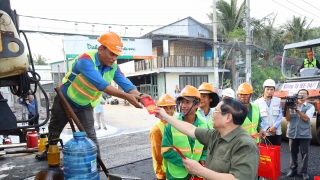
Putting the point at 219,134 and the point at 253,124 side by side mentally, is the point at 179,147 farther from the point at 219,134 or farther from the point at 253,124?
the point at 253,124

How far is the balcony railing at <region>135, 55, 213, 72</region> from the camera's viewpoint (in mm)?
22562

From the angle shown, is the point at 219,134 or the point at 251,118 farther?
the point at 251,118

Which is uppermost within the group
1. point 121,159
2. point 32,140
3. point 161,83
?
point 161,83

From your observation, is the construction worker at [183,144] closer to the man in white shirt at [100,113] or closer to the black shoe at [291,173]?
the black shoe at [291,173]

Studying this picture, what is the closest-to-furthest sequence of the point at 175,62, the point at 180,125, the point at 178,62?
the point at 180,125 < the point at 175,62 < the point at 178,62

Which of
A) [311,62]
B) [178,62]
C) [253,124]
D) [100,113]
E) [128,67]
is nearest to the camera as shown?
[253,124]

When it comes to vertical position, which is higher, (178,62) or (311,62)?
(178,62)

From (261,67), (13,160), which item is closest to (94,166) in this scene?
(13,160)

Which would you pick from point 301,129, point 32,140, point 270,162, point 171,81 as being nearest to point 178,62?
point 171,81

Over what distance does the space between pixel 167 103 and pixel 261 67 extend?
22.2 meters

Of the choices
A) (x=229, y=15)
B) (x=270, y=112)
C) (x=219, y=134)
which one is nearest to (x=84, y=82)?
(x=219, y=134)

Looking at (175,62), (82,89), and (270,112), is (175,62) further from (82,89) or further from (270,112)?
(82,89)

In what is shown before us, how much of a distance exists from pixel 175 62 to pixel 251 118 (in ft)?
62.2

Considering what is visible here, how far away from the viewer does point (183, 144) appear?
285cm
